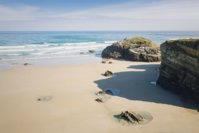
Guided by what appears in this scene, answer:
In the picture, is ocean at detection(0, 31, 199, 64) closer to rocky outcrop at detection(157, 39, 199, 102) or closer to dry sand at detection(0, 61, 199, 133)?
dry sand at detection(0, 61, 199, 133)

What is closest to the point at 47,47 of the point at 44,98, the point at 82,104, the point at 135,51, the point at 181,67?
the point at 135,51

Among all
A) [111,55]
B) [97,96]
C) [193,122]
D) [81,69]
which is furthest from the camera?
[111,55]

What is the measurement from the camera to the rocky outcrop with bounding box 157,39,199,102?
49.3 ft

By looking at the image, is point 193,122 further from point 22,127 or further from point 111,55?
point 111,55

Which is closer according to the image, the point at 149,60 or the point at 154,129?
the point at 154,129

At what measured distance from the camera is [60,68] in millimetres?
26328

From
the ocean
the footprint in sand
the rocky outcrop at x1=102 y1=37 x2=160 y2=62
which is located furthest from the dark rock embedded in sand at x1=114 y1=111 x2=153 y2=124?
the ocean

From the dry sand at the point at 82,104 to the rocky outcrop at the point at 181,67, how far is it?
2.66ft

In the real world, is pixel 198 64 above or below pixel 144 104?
above

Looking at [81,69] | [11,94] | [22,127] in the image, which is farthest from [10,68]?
[22,127]

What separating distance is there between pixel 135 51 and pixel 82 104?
63.6 feet

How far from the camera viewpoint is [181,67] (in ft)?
53.8

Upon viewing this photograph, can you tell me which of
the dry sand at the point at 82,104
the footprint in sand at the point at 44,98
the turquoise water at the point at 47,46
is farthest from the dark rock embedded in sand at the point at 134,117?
the turquoise water at the point at 47,46

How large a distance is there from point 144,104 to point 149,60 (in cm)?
1689
